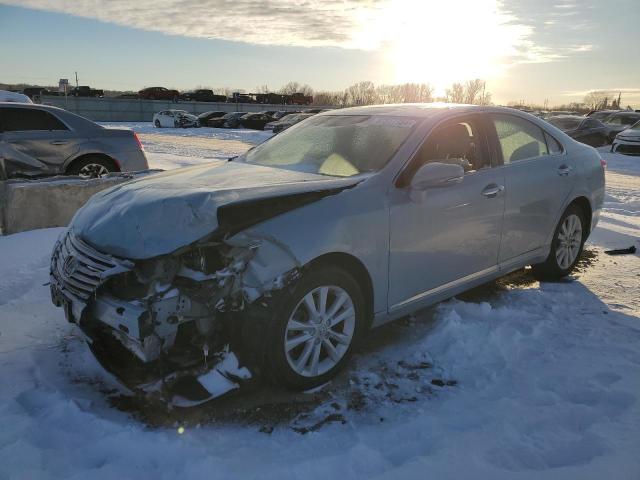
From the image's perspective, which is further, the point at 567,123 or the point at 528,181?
the point at 567,123

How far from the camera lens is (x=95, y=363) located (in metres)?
3.26

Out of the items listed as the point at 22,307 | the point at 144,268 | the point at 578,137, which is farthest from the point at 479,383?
the point at 578,137

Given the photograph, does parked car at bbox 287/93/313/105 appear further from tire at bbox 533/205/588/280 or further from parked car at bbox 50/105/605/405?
parked car at bbox 50/105/605/405

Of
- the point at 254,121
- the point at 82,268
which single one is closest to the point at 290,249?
the point at 82,268

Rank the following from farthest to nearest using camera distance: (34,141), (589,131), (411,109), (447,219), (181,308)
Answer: (589,131), (34,141), (411,109), (447,219), (181,308)

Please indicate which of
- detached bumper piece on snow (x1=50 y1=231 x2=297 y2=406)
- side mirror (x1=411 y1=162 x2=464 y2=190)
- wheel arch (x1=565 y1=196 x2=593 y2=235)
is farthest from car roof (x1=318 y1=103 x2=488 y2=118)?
detached bumper piece on snow (x1=50 y1=231 x2=297 y2=406)

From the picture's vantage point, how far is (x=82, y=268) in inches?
112

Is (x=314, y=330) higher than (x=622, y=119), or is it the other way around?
(x=622, y=119)

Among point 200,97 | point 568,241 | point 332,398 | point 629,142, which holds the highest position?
point 200,97

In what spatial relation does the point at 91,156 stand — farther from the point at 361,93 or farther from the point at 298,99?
the point at 361,93

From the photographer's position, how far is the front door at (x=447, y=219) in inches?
132

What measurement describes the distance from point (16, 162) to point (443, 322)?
6.47m

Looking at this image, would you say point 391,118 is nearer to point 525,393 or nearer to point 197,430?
point 525,393

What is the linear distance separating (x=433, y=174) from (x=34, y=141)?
634 cm
